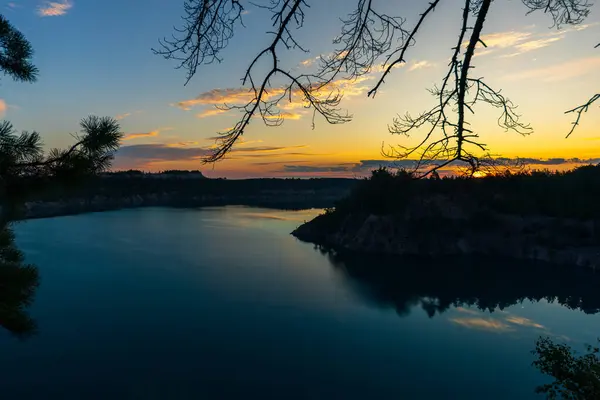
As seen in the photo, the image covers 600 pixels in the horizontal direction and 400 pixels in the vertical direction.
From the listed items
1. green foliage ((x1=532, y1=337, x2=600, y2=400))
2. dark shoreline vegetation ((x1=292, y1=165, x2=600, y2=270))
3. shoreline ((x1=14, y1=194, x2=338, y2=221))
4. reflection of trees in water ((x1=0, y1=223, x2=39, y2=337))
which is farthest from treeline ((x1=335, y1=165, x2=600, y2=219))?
shoreline ((x1=14, y1=194, x2=338, y2=221))

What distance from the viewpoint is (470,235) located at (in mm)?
42656

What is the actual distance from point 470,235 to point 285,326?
27.9 m

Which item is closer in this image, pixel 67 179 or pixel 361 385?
pixel 67 179

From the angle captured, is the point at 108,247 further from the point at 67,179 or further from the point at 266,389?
the point at 67,179

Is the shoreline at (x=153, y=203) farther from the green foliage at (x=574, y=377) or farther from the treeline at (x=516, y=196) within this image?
the green foliage at (x=574, y=377)

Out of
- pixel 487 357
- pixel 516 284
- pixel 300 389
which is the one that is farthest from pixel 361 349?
pixel 516 284

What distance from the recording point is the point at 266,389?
54.5 ft

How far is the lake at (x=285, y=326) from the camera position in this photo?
16.9 meters

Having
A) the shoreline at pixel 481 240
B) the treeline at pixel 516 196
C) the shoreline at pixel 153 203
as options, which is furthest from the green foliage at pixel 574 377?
the shoreline at pixel 153 203

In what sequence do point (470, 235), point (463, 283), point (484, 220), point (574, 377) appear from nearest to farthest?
1. point (574, 377)
2. point (463, 283)
3. point (484, 220)
4. point (470, 235)

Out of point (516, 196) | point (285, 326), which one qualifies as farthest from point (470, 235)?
point (285, 326)

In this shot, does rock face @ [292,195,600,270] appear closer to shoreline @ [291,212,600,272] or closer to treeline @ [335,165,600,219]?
shoreline @ [291,212,600,272]

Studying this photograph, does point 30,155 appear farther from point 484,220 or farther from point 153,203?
point 153,203

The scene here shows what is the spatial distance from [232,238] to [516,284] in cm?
3283
